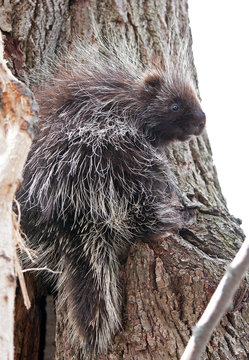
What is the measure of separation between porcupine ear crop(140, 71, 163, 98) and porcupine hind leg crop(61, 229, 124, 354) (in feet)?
2.51

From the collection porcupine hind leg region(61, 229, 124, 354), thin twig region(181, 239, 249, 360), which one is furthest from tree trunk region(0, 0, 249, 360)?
thin twig region(181, 239, 249, 360)

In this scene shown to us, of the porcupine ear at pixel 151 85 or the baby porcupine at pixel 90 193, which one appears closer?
the baby porcupine at pixel 90 193

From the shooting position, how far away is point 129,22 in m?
2.47

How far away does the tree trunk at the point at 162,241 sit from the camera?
1556 mm

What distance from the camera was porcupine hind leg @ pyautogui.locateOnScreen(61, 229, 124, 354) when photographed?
5.35 ft

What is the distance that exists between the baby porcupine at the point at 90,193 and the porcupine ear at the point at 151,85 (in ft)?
0.41

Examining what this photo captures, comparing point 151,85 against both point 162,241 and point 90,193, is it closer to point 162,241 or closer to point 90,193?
point 90,193

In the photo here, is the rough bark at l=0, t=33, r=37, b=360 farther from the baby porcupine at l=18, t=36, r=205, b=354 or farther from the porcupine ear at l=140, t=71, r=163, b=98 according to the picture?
the porcupine ear at l=140, t=71, r=163, b=98

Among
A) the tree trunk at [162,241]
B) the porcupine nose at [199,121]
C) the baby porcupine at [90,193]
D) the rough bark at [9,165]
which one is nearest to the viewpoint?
the rough bark at [9,165]

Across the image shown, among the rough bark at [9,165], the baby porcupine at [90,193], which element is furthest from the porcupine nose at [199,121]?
the rough bark at [9,165]

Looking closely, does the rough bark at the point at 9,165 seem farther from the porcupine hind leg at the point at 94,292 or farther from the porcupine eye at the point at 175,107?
the porcupine eye at the point at 175,107


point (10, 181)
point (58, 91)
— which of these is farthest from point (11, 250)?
point (58, 91)

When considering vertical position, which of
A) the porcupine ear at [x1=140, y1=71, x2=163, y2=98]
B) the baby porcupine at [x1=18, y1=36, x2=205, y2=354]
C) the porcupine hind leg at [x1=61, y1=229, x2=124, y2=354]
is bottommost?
the porcupine hind leg at [x1=61, y1=229, x2=124, y2=354]

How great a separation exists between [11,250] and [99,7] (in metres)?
1.88
